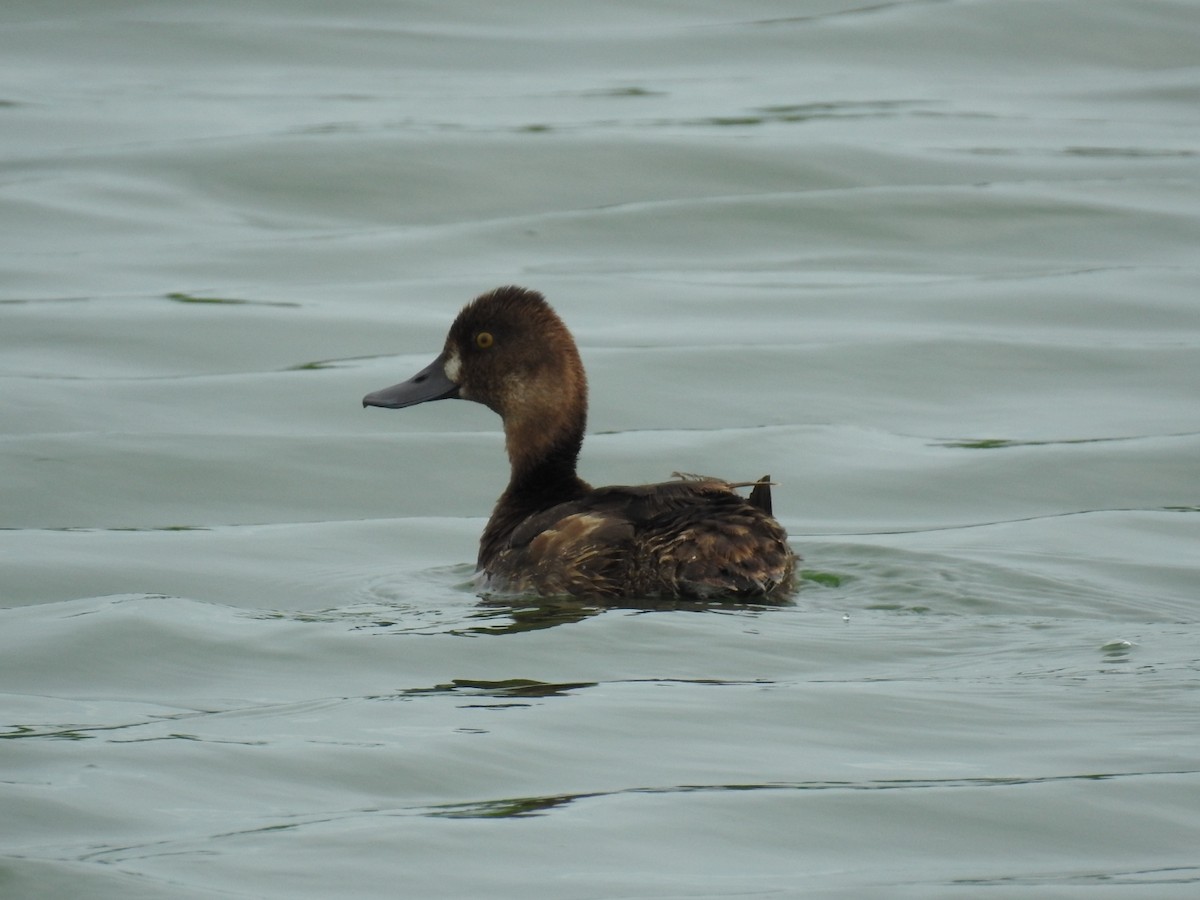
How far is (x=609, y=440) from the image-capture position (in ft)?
34.7

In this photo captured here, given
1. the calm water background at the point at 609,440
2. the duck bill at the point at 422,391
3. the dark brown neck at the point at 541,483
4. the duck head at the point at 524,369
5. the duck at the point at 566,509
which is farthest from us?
the duck bill at the point at 422,391

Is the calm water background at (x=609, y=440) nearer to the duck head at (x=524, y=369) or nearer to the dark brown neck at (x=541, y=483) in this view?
the dark brown neck at (x=541, y=483)

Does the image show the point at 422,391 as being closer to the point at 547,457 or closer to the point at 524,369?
the point at 524,369

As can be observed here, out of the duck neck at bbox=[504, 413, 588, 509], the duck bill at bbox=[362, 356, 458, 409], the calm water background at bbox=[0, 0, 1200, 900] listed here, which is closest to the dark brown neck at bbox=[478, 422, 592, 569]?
the duck neck at bbox=[504, 413, 588, 509]

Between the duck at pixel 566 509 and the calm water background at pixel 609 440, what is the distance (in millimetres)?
161

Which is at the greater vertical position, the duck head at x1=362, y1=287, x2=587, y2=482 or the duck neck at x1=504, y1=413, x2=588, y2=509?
the duck head at x1=362, y1=287, x2=587, y2=482

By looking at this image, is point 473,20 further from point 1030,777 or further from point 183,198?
point 1030,777

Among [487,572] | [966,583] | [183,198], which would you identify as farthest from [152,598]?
[183,198]

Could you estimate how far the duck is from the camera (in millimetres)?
7102

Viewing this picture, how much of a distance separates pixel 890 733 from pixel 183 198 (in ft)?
36.0

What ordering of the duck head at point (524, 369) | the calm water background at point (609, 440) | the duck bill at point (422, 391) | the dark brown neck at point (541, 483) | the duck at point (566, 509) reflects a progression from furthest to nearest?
the duck bill at point (422, 391), the duck head at point (524, 369), the dark brown neck at point (541, 483), the duck at point (566, 509), the calm water background at point (609, 440)

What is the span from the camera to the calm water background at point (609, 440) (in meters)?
5.33

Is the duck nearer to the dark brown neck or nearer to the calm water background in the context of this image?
the dark brown neck

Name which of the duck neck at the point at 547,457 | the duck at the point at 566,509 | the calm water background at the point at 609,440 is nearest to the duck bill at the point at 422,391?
the duck at the point at 566,509
